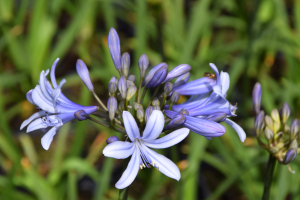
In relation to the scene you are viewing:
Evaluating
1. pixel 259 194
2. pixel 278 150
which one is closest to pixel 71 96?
pixel 259 194

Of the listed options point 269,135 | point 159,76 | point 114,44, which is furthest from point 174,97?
point 269,135

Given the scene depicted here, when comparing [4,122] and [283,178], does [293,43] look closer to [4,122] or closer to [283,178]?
[283,178]

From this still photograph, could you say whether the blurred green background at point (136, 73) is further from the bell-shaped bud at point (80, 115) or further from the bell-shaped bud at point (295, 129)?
the bell-shaped bud at point (80, 115)

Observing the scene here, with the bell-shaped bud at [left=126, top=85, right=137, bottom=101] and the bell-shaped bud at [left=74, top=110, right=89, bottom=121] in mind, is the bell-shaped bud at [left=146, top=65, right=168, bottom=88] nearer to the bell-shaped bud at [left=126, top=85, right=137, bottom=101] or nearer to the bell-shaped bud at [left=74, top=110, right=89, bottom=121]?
the bell-shaped bud at [left=126, top=85, right=137, bottom=101]

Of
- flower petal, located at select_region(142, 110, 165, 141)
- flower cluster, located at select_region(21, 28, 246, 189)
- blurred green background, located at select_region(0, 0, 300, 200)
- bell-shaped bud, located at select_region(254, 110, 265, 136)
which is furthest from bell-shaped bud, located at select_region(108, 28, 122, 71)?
blurred green background, located at select_region(0, 0, 300, 200)

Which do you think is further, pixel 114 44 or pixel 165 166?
pixel 114 44

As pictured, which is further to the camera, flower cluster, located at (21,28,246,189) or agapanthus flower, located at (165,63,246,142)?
agapanthus flower, located at (165,63,246,142)

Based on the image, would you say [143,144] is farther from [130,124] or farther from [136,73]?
[136,73]
